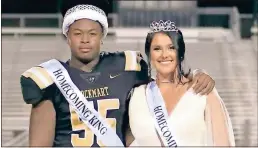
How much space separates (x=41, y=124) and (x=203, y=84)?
22.1 inches

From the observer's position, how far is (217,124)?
2678mm

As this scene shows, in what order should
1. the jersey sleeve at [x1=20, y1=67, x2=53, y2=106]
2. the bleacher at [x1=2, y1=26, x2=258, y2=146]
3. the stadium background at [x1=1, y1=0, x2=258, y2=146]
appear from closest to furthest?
the jersey sleeve at [x1=20, y1=67, x2=53, y2=106], the bleacher at [x1=2, y1=26, x2=258, y2=146], the stadium background at [x1=1, y1=0, x2=258, y2=146]

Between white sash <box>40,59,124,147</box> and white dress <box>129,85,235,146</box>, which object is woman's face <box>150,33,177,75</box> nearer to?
white dress <box>129,85,235,146</box>

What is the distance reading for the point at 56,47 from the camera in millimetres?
11453

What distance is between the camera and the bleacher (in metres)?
8.77

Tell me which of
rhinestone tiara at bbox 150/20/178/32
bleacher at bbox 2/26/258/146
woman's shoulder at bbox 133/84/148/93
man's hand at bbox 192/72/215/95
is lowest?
bleacher at bbox 2/26/258/146

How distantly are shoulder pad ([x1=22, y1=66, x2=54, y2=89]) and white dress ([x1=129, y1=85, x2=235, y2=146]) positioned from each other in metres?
0.33

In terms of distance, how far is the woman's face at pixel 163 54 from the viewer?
274 centimetres

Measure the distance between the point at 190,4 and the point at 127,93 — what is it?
10.4 meters

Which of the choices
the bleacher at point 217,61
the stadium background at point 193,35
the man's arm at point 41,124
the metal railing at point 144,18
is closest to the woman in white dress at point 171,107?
the man's arm at point 41,124

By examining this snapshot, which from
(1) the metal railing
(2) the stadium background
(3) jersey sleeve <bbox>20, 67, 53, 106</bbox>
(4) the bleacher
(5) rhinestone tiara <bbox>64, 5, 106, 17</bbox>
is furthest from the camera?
(1) the metal railing

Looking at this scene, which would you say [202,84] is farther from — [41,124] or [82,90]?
[41,124]

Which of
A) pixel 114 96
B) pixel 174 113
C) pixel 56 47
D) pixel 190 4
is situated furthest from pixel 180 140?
pixel 190 4

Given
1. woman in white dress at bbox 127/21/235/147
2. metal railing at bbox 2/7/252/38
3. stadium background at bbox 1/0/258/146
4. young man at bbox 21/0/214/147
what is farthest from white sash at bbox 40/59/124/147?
metal railing at bbox 2/7/252/38
